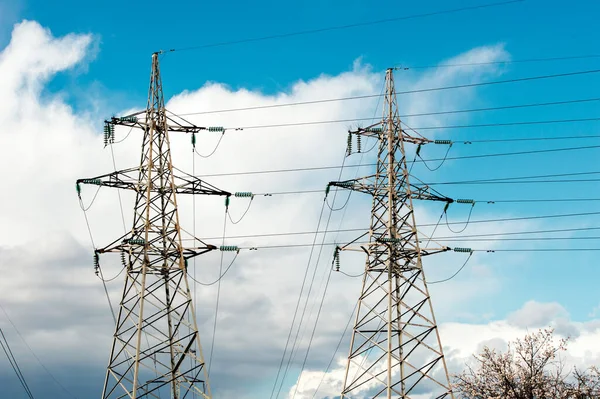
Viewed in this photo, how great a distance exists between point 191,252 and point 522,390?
23122 millimetres

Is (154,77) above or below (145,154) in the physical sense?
above

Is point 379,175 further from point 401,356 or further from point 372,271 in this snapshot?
point 401,356

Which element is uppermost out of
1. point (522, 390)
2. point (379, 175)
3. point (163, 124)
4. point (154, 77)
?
point (154, 77)

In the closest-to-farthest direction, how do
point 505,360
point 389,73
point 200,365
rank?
point 200,365, point 505,360, point 389,73

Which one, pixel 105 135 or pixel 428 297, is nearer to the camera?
pixel 428 297

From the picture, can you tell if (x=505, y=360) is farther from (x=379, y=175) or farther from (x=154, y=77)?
(x=154, y=77)

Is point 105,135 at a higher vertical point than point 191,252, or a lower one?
higher

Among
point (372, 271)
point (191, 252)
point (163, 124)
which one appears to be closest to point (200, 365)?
point (191, 252)

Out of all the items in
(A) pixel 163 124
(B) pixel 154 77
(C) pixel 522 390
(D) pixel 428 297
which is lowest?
(C) pixel 522 390

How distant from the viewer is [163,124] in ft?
172

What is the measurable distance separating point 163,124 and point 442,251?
68.0ft

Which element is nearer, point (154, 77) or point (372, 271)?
point (372, 271)

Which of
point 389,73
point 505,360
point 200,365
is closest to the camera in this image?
point 200,365

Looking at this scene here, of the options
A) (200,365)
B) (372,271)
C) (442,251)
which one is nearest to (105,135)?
(200,365)
